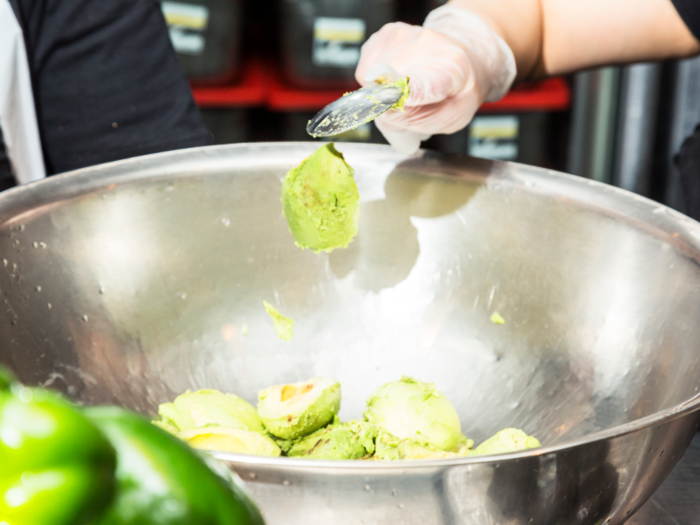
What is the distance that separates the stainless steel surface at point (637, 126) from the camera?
193cm

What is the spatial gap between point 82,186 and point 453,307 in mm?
474

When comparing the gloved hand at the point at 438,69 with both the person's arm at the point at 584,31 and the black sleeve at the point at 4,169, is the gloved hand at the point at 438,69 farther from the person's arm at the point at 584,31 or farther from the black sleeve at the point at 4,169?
the black sleeve at the point at 4,169

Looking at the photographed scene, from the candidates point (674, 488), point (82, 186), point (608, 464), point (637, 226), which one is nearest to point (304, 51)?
point (82, 186)

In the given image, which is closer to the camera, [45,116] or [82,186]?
[82,186]

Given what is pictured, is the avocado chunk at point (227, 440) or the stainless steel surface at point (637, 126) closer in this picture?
the avocado chunk at point (227, 440)

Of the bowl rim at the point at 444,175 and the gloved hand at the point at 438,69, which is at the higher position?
the gloved hand at the point at 438,69

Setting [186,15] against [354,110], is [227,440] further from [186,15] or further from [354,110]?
[186,15]

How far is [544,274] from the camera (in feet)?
2.58

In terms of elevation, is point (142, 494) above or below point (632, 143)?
above

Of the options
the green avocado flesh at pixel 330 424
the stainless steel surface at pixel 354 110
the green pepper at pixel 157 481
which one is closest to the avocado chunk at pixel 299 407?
the green avocado flesh at pixel 330 424

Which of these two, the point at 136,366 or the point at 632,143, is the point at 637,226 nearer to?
the point at 136,366

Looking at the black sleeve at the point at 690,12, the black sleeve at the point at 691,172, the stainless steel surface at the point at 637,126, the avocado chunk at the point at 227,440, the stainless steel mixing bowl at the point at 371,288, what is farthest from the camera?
the stainless steel surface at the point at 637,126

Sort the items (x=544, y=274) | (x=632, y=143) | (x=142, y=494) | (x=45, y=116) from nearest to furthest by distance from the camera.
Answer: (x=142, y=494) < (x=544, y=274) < (x=45, y=116) < (x=632, y=143)

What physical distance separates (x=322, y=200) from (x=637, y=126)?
160 centimetres
